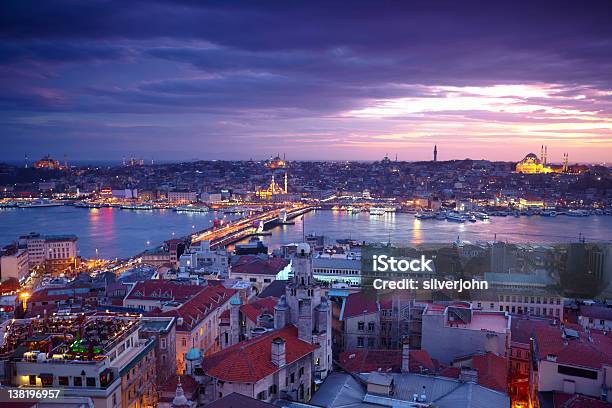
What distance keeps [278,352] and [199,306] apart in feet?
16.5

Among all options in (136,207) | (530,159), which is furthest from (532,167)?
(136,207)

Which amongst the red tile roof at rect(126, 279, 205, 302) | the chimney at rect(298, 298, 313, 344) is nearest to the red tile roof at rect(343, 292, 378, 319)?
the chimney at rect(298, 298, 313, 344)

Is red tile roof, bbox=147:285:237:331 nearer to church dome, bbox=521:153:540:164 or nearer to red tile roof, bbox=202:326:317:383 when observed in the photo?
red tile roof, bbox=202:326:317:383

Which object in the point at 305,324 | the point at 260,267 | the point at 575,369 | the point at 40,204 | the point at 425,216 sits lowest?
the point at 40,204

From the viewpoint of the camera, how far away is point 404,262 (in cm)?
1516

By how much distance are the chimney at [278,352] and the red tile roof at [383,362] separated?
1524mm

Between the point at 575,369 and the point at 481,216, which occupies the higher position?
the point at 575,369

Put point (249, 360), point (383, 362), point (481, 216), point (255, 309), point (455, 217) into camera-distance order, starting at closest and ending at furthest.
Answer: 1. point (249, 360)
2. point (383, 362)
3. point (255, 309)
4. point (455, 217)
5. point (481, 216)

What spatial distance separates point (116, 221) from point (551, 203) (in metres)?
45.2

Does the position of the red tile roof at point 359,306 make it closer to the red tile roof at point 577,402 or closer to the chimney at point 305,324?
the chimney at point 305,324

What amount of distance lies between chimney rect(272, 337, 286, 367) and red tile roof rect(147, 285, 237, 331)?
384cm

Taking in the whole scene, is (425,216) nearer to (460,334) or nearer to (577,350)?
(460,334)

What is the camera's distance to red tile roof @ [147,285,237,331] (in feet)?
34.5

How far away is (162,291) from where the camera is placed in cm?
1273
